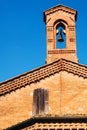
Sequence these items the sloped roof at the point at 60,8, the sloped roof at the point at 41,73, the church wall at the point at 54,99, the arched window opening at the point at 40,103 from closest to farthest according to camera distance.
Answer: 1. the arched window opening at the point at 40,103
2. the church wall at the point at 54,99
3. the sloped roof at the point at 41,73
4. the sloped roof at the point at 60,8

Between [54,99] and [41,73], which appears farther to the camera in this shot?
[41,73]

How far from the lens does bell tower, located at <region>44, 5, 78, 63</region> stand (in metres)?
19.0

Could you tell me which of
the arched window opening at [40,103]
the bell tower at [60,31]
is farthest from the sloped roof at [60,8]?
the arched window opening at [40,103]

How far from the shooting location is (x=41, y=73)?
1727 centimetres

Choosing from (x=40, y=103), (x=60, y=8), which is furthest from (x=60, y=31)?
(x=40, y=103)

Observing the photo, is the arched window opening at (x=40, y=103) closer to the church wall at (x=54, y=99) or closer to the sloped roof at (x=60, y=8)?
the church wall at (x=54, y=99)

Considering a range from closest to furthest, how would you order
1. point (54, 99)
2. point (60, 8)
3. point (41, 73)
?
point (54, 99)
point (41, 73)
point (60, 8)

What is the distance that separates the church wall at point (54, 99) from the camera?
641 inches

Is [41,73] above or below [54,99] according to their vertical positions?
above

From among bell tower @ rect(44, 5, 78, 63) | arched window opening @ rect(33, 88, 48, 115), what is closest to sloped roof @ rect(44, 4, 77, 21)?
bell tower @ rect(44, 5, 78, 63)

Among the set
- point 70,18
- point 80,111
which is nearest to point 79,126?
point 80,111

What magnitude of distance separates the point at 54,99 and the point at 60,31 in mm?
4165

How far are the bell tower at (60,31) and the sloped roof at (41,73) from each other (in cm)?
145

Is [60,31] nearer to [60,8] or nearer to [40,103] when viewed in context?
[60,8]
